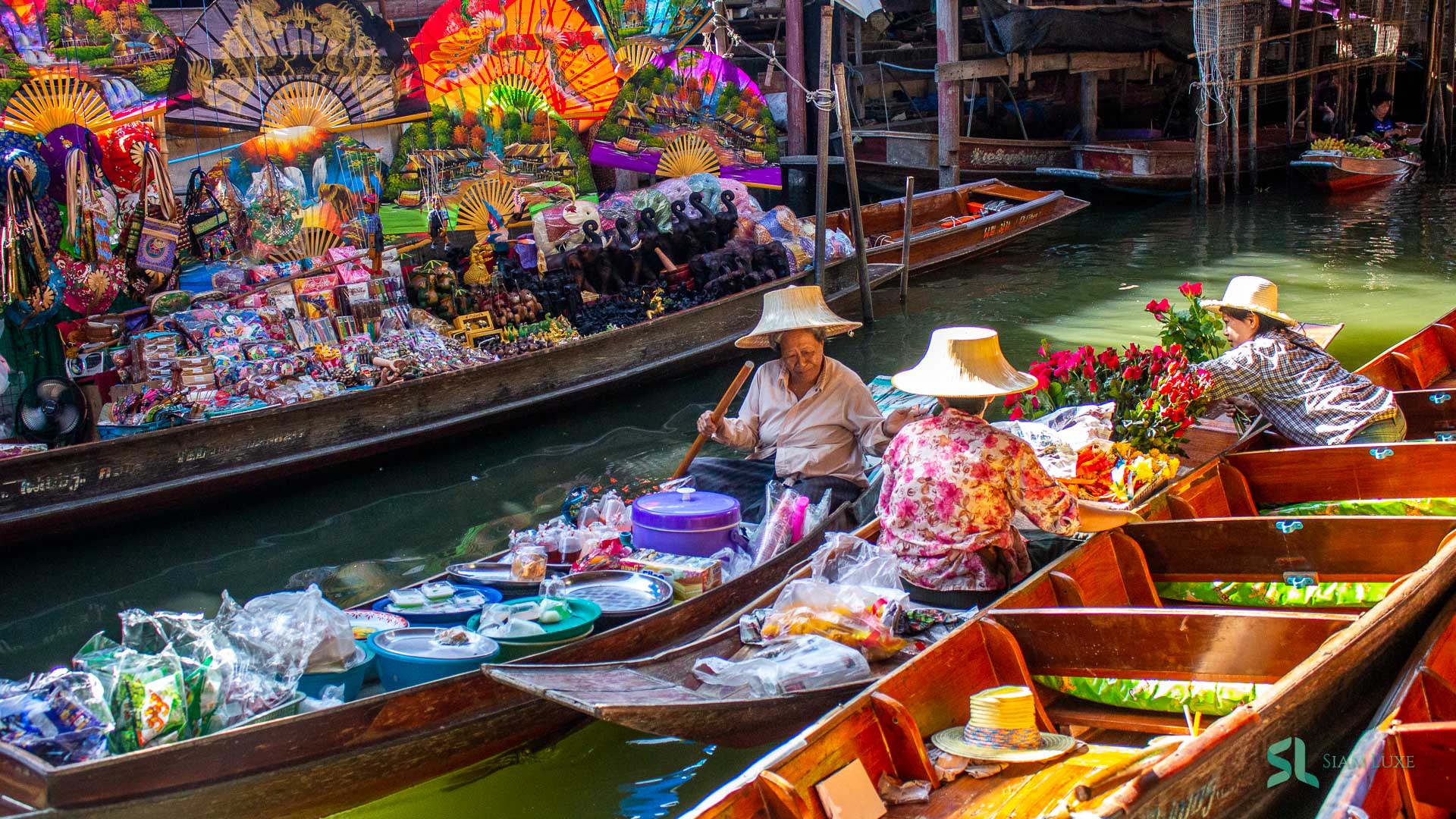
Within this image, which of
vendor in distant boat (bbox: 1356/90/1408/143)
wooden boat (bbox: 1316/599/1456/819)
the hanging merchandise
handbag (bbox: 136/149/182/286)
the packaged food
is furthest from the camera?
vendor in distant boat (bbox: 1356/90/1408/143)

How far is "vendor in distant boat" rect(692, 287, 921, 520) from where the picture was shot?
4887mm

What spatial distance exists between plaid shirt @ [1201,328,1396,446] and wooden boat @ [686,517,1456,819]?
1.11 meters

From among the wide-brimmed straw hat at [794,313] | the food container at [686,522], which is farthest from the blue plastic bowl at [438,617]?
the wide-brimmed straw hat at [794,313]

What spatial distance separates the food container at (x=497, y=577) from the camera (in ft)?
14.6

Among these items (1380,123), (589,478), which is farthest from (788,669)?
(1380,123)

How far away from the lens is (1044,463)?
439 cm

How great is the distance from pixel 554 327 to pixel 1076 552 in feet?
17.7

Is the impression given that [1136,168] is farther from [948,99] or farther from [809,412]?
[809,412]

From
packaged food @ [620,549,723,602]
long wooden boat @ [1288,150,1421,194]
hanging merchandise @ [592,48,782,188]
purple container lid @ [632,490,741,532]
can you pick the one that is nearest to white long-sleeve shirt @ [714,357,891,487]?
purple container lid @ [632,490,741,532]

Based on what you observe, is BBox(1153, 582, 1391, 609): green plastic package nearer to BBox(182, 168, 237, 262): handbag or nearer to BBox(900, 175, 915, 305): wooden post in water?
BBox(182, 168, 237, 262): handbag

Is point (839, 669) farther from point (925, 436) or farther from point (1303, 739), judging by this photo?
point (1303, 739)

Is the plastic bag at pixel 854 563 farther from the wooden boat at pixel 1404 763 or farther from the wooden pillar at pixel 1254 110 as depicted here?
the wooden pillar at pixel 1254 110

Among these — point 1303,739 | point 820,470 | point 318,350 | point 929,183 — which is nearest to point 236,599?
point 318,350

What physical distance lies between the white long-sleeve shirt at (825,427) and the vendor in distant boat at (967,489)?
3.27 ft
